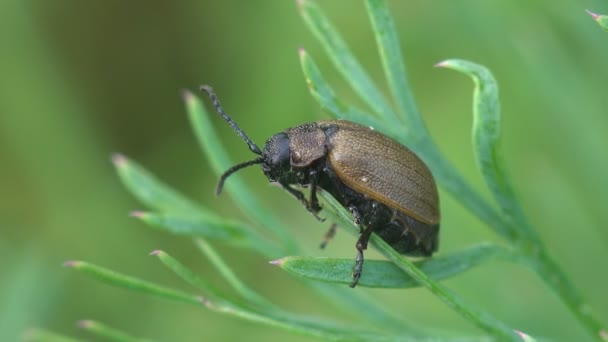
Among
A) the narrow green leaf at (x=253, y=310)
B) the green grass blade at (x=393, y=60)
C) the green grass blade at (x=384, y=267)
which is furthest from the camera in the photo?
the green grass blade at (x=393, y=60)

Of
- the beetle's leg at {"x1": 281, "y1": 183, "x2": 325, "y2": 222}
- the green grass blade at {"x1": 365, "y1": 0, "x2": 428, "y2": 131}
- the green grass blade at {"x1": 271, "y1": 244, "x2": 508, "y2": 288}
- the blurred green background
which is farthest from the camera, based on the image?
the blurred green background

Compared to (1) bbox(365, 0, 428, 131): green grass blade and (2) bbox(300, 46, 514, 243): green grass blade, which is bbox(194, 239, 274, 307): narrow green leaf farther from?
(1) bbox(365, 0, 428, 131): green grass blade

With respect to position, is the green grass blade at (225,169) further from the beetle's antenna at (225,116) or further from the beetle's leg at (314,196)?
the beetle's leg at (314,196)

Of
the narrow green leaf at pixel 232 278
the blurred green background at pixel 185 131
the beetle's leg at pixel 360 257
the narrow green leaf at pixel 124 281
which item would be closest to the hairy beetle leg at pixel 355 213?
the beetle's leg at pixel 360 257

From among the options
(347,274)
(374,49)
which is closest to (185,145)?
(374,49)

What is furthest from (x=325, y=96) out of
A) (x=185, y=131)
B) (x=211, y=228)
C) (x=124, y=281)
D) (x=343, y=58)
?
(x=185, y=131)

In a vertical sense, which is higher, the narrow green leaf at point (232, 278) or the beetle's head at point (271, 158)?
the beetle's head at point (271, 158)

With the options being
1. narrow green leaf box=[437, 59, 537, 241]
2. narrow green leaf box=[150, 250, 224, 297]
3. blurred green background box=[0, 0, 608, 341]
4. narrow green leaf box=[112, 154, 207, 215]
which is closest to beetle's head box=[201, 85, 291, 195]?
narrow green leaf box=[112, 154, 207, 215]

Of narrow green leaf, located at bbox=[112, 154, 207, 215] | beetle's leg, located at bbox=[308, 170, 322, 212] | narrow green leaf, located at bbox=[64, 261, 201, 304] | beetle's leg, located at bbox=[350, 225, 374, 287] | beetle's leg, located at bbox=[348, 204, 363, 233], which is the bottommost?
beetle's leg, located at bbox=[350, 225, 374, 287]
